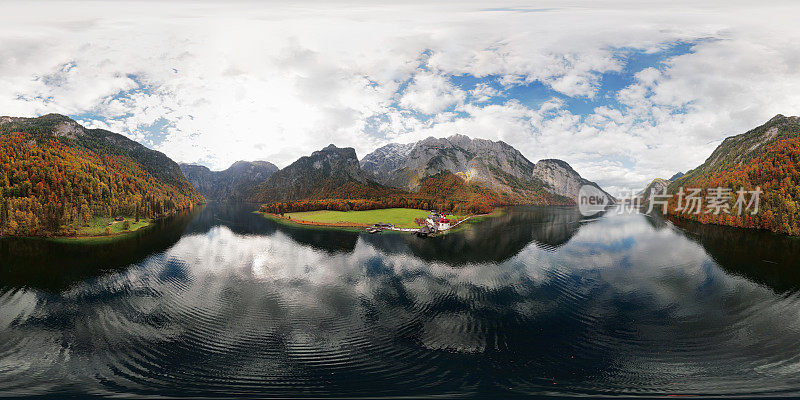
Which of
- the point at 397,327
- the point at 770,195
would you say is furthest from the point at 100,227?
the point at 770,195

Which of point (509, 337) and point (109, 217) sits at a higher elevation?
point (109, 217)

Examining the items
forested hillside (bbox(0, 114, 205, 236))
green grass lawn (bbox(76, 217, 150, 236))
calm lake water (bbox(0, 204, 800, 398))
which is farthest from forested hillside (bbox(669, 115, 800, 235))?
forested hillside (bbox(0, 114, 205, 236))

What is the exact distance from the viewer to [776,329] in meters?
21.8

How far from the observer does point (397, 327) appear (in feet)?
70.5

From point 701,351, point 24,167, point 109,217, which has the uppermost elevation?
point 24,167

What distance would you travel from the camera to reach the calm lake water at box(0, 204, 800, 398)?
1527cm

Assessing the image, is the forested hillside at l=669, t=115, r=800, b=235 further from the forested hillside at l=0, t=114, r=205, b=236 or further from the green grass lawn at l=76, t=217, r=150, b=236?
the forested hillside at l=0, t=114, r=205, b=236

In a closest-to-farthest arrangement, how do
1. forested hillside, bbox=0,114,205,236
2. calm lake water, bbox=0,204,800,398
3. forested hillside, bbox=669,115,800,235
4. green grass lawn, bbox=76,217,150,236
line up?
1. calm lake water, bbox=0,204,800,398
2. forested hillside, bbox=0,114,205,236
3. green grass lawn, bbox=76,217,150,236
4. forested hillside, bbox=669,115,800,235

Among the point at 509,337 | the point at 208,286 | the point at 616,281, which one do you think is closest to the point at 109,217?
the point at 208,286

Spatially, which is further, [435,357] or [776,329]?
[776,329]

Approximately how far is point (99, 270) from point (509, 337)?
2028 inches

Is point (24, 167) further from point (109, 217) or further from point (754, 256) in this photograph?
point (754, 256)

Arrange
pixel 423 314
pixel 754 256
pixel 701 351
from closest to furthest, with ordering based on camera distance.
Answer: pixel 701 351 → pixel 423 314 → pixel 754 256

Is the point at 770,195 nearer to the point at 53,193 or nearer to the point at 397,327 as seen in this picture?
the point at 397,327
